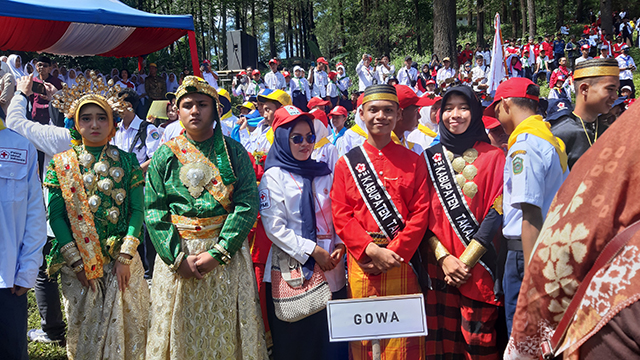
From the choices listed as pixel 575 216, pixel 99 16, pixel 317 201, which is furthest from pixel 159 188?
pixel 99 16

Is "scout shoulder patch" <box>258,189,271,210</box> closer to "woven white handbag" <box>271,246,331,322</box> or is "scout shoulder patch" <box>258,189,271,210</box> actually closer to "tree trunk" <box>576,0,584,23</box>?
"woven white handbag" <box>271,246,331,322</box>

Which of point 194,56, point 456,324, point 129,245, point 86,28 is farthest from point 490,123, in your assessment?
point 86,28

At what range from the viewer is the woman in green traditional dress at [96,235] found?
115 inches

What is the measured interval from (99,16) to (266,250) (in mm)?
6473

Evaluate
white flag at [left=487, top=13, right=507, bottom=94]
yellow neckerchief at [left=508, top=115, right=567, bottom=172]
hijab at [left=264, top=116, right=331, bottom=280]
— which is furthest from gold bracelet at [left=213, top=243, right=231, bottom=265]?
white flag at [left=487, top=13, right=507, bottom=94]

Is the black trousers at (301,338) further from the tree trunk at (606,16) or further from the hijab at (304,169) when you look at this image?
the tree trunk at (606,16)

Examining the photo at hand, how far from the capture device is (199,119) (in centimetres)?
291

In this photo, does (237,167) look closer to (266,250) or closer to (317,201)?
(317,201)

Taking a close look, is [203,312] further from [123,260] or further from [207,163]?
[207,163]

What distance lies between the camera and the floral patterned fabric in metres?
1.07

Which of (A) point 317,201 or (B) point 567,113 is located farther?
(B) point 567,113

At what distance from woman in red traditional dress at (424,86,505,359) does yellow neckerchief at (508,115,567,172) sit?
0.23 metres

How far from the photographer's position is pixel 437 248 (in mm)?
2906

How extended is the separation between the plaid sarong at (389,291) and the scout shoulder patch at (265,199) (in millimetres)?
643
